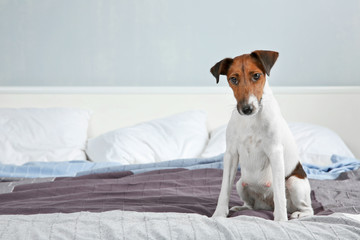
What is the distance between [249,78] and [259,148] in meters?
0.20

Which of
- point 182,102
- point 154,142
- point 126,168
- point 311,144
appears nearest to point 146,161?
point 154,142

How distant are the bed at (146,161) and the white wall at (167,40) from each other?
162 millimetres

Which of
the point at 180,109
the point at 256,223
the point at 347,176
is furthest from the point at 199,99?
the point at 256,223

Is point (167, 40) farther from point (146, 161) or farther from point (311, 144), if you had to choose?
point (311, 144)

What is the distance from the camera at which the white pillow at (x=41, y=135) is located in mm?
2746

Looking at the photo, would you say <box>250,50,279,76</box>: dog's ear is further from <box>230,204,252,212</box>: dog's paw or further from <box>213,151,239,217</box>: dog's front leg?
<box>230,204,252,212</box>: dog's paw

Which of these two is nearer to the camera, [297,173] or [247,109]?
[247,109]

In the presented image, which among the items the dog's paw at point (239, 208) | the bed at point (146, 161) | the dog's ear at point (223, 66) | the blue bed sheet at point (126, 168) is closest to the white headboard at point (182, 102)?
the bed at point (146, 161)

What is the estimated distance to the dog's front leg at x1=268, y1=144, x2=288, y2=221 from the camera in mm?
1290

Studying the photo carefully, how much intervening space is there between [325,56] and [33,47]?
1914mm

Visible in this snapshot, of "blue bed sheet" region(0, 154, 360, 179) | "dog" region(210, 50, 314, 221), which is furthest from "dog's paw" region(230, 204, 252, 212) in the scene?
"blue bed sheet" region(0, 154, 360, 179)

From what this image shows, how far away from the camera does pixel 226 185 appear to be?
138cm

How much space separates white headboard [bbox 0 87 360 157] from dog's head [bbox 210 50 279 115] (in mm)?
1816

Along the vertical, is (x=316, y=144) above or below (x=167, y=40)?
below
